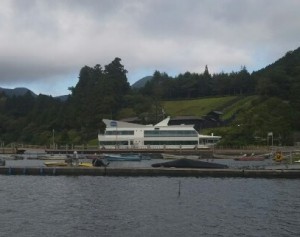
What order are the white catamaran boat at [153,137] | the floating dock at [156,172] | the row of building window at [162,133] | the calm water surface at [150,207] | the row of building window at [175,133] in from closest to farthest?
the calm water surface at [150,207] < the floating dock at [156,172] < the white catamaran boat at [153,137] < the row of building window at [175,133] < the row of building window at [162,133]

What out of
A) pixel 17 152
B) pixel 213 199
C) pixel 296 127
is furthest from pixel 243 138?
pixel 213 199

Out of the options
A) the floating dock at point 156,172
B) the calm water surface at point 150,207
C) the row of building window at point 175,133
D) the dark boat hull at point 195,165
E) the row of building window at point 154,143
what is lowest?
the calm water surface at point 150,207

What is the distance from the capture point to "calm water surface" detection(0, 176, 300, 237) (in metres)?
32.1

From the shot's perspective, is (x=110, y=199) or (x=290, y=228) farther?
(x=110, y=199)

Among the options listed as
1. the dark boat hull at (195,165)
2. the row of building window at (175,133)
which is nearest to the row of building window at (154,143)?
the row of building window at (175,133)

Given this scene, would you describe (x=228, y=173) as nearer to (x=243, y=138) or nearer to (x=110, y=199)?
(x=110, y=199)

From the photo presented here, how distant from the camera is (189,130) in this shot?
159 meters

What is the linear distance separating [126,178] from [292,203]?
25.9 meters

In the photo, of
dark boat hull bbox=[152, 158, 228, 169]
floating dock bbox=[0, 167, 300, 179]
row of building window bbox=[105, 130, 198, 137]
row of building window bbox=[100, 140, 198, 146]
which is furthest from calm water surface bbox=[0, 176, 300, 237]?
row of building window bbox=[105, 130, 198, 137]

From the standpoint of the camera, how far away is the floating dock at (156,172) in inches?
2454

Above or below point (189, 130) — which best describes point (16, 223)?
below

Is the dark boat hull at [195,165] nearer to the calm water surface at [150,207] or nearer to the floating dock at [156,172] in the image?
the floating dock at [156,172]

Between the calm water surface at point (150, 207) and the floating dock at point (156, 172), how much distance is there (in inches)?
101

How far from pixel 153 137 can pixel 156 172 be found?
96318 mm
